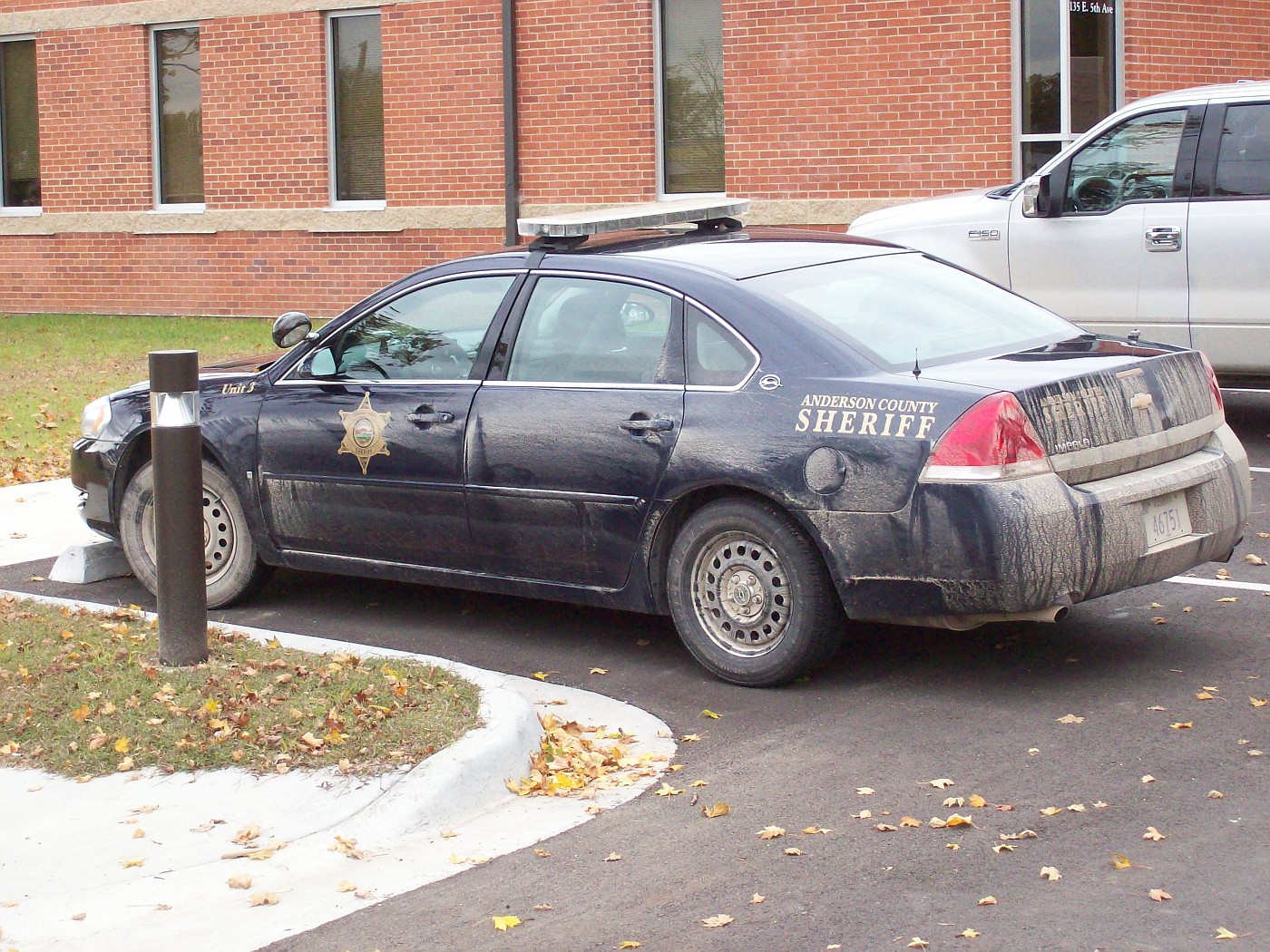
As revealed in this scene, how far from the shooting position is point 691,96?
17484 millimetres

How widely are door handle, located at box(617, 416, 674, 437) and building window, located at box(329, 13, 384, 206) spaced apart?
13807mm

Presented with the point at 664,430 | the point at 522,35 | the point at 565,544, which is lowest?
the point at 565,544

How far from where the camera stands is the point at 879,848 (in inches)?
178

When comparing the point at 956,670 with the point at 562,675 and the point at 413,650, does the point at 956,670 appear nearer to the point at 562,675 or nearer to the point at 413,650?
the point at 562,675

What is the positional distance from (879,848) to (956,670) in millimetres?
1790

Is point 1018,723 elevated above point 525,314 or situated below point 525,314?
below

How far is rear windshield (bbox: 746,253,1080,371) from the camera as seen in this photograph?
6.14 meters

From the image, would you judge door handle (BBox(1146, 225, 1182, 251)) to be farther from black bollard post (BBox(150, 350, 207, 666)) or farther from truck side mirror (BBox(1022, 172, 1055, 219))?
black bollard post (BBox(150, 350, 207, 666))

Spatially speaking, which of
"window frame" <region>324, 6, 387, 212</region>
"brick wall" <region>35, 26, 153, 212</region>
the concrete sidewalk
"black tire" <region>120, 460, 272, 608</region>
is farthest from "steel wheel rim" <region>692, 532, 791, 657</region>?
"brick wall" <region>35, 26, 153, 212</region>

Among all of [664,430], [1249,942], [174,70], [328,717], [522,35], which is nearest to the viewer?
[1249,942]

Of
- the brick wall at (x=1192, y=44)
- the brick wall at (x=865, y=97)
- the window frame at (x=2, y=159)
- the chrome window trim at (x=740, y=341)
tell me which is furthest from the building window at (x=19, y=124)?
the chrome window trim at (x=740, y=341)

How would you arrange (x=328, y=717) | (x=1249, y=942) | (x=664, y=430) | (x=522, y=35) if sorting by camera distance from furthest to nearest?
(x=522, y=35), (x=664, y=430), (x=328, y=717), (x=1249, y=942)

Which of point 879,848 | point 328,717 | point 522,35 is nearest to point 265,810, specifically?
point 328,717

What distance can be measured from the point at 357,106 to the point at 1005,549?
15.3 metres
